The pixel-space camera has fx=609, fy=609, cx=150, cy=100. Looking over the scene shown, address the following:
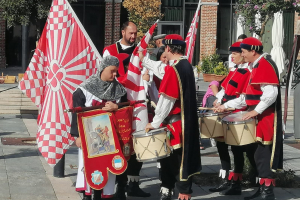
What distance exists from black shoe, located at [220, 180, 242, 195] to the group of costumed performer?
47 cm

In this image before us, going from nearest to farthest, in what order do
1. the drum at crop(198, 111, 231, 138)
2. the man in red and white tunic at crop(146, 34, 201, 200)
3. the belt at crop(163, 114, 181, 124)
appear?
the man in red and white tunic at crop(146, 34, 201, 200)
the belt at crop(163, 114, 181, 124)
the drum at crop(198, 111, 231, 138)

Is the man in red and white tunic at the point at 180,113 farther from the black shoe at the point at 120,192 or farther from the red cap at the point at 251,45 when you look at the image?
the red cap at the point at 251,45

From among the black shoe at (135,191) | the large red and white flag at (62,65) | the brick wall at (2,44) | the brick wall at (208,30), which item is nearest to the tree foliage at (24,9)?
the large red and white flag at (62,65)

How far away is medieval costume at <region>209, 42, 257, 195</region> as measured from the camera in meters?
7.36

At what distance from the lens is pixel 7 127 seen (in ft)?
39.7

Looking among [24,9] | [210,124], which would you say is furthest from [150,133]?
[24,9]

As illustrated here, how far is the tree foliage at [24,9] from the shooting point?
12016mm

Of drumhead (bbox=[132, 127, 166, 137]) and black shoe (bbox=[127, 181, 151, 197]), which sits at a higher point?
drumhead (bbox=[132, 127, 166, 137])

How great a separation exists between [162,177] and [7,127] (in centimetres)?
614

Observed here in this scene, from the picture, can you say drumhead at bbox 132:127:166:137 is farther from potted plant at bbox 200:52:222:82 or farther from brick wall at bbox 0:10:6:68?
brick wall at bbox 0:10:6:68

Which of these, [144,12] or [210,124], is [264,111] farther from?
[144,12]

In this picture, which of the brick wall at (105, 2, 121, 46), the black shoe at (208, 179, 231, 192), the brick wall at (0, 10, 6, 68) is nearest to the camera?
the black shoe at (208, 179, 231, 192)

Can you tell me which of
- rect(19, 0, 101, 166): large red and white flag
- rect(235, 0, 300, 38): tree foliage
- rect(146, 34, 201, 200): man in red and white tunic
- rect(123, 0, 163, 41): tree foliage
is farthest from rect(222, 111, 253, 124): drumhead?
rect(123, 0, 163, 41): tree foliage

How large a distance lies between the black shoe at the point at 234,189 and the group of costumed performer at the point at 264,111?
468mm
